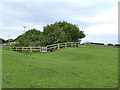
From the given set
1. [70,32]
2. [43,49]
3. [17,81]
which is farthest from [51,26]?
[17,81]

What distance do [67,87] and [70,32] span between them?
131 ft

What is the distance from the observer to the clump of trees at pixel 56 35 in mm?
34750

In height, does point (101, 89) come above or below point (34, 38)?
below

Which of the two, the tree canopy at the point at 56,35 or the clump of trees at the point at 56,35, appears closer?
the clump of trees at the point at 56,35

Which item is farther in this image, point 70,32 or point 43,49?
point 70,32

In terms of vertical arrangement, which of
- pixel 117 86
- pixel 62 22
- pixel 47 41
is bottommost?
pixel 117 86

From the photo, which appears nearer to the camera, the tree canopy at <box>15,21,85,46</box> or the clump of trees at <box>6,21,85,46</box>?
the clump of trees at <box>6,21,85,46</box>

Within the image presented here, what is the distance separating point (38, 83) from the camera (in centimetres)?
670

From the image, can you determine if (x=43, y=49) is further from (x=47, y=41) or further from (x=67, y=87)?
(x=67, y=87)

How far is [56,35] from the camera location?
3659cm

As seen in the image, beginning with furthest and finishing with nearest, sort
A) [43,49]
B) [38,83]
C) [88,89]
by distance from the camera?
[43,49] → [38,83] → [88,89]

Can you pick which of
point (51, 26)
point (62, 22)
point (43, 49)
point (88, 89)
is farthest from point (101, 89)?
point (62, 22)

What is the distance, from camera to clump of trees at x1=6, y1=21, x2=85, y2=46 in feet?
114

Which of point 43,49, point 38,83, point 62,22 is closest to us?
point 38,83
